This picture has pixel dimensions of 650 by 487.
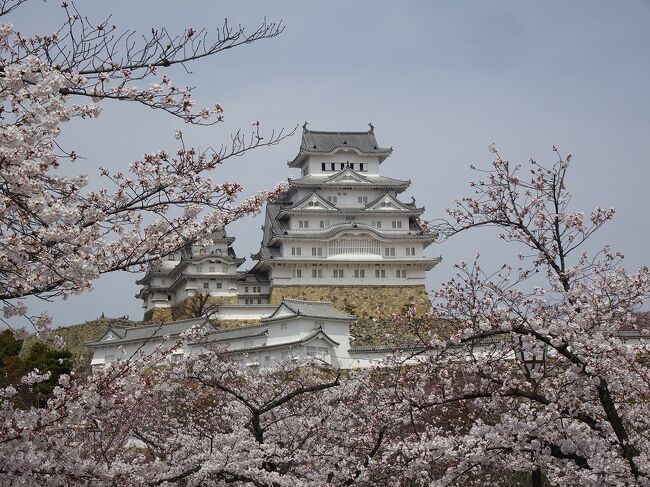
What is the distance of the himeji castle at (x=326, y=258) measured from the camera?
144 ft

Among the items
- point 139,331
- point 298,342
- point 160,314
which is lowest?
point 298,342

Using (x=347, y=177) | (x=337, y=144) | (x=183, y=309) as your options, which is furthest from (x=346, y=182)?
(x=183, y=309)

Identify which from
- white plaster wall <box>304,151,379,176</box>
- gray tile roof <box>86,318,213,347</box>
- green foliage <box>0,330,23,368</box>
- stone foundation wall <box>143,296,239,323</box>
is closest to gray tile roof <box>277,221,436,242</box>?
stone foundation wall <box>143,296,239,323</box>

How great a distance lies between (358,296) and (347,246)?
9.14 ft

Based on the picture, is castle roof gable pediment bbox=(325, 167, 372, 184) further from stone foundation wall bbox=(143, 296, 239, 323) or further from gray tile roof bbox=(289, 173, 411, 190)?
stone foundation wall bbox=(143, 296, 239, 323)

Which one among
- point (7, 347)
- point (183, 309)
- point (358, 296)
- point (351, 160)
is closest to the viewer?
point (7, 347)

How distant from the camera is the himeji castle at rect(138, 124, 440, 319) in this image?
43750 mm

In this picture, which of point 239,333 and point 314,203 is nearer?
point 239,333

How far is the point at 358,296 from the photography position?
43625 millimetres

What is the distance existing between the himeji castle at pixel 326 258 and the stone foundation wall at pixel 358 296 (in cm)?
5

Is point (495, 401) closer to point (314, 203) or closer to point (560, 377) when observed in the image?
point (560, 377)

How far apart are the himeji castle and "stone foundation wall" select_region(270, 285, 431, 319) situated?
52 millimetres

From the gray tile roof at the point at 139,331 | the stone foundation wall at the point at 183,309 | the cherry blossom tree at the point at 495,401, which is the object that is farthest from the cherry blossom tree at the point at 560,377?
the stone foundation wall at the point at 183,309

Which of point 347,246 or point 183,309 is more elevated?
point 347,246
